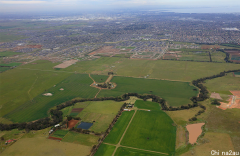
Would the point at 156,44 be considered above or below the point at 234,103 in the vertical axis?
above

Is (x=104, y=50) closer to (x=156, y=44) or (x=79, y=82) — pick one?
(x=156, y=44)

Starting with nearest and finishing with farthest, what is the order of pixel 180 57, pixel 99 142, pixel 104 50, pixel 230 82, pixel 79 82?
pixel 99 142 → pixel 230 82 → pixel 79 82 → pixel 180 57 → pixel 104 50

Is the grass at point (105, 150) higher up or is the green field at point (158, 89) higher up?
the green field at point (158, 89)

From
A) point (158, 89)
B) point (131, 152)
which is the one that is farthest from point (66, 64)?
point (131, 152)

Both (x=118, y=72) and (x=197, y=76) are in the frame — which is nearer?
(x=197, y=76)

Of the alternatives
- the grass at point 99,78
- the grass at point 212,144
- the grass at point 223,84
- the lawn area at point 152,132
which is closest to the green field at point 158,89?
the grass at point 99,78

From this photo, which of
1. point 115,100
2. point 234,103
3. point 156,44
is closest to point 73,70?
point 115,100

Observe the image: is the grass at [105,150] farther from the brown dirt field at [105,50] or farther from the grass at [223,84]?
the brown dirt field at [105,50]
